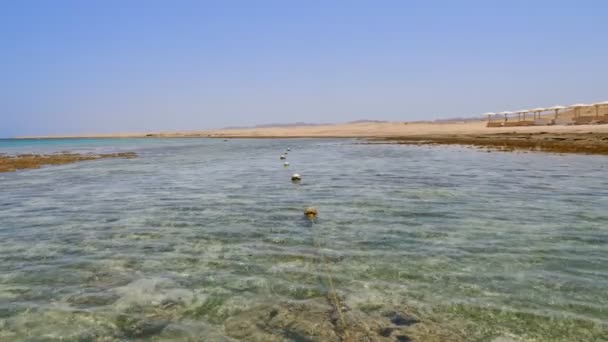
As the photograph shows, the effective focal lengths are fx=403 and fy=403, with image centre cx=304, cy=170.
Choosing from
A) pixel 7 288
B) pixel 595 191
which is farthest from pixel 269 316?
pixel 595 191

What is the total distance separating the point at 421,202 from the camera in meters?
14.4

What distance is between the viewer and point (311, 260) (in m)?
8.73

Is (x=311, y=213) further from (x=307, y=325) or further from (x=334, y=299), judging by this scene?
(x=307, y=325)

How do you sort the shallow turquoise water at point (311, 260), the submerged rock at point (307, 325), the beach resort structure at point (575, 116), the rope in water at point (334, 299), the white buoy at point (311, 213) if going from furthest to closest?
the beach resort structure at point (575, 116), the white buoy at point (311, 213), the shallow turquoise water at point (311, 260), the rope in water at point (334, 299), the submerged rock at point (307, 325)

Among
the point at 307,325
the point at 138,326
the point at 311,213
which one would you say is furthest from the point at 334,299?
the point at 311,213

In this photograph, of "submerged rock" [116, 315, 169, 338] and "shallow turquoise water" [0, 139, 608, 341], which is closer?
"submerged rock" [116, 315, 169, 338]

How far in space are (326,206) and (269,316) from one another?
8460 mm

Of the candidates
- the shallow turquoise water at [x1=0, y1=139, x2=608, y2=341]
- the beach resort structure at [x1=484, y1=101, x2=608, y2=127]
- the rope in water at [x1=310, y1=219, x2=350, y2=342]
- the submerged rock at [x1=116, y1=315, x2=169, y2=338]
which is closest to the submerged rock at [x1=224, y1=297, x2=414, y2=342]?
the rope in water at [x1=310, y1=219, x2=350, y2=342]

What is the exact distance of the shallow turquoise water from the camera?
6.16 m

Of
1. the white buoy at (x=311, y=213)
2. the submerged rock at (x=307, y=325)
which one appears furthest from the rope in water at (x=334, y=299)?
the white buoy at (x=311, y=213)

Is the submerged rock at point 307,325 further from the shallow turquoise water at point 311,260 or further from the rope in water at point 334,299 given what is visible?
the shallow turquoise water at point 311,260

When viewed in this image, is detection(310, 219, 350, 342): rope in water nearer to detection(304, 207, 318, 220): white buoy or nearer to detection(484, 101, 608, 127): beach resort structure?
detection(304, 207, 318, 220): white buoy

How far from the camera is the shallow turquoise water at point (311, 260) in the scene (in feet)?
20.2

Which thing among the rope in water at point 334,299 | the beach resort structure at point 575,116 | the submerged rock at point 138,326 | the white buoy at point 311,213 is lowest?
the submerged rock at point 138,326
